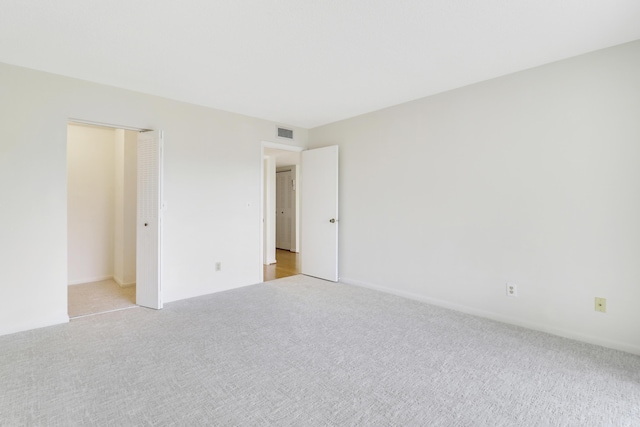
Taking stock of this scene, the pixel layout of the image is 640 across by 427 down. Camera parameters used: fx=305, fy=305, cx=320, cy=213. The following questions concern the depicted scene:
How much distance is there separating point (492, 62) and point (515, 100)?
19.0 inches

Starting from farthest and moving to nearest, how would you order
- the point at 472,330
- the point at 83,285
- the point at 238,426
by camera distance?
1. the point at 83,285
2. the point at 472,330
3. the point at 238,426

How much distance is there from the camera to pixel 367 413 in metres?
1.71

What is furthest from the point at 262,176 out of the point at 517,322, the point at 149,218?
the point at 517,322

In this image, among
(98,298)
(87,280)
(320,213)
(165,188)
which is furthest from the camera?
(320,213)

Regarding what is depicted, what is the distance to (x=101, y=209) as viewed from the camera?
188 inches

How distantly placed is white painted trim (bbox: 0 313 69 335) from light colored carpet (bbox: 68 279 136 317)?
227 millimetres

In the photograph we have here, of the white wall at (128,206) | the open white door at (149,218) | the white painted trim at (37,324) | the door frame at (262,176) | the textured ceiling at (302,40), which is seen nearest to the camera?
the textured ceiling at (302,40)

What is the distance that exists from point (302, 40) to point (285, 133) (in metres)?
2.51

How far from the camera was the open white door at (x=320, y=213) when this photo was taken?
15.0 ft

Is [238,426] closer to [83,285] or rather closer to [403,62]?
[403,62]

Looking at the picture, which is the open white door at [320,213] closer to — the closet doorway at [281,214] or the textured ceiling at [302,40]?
the closet doorway at [281,214]

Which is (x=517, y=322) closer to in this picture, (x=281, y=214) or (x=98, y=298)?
(x=98, y=298)

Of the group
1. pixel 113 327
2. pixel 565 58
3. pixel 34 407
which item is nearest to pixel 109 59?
pixel 113 327

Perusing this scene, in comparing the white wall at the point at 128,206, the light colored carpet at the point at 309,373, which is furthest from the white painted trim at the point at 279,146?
the light colored carpet at the point at 309,373
